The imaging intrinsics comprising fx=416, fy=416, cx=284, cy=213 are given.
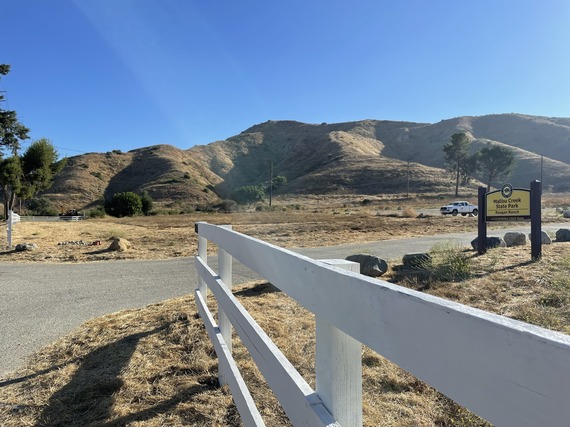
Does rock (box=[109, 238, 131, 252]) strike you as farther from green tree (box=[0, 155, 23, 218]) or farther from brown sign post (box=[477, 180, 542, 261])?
green tree (box=[0, 155, 23, 218])

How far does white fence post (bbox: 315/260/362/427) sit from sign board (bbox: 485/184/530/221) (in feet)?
29.7

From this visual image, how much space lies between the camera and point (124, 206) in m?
50.4

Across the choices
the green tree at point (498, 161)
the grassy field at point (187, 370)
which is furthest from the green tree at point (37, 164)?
the green tree at point (498, 161)

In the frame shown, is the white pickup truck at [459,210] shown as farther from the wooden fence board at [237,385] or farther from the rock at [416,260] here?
the wooden fence board at [237,385]

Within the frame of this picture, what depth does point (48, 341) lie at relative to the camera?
4.55m

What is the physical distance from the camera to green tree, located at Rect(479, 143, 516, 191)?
80.8 meters

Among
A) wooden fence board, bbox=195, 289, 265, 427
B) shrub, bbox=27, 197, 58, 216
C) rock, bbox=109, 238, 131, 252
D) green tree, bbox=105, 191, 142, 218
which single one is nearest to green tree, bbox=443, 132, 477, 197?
green tree, bbox=105, 191, 142, 218

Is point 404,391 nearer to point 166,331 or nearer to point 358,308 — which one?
point 358,308

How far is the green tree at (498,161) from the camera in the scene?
80.8 m

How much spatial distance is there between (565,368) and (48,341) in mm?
5077

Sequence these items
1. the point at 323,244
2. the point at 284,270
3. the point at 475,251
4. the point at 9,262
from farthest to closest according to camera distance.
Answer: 1. the point at 323,244
2. the point at 9,262
3. the point at 475,251
4. the point at 284,270

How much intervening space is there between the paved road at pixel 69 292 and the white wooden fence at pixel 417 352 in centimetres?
352

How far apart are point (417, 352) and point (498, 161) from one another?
91188 millimetres

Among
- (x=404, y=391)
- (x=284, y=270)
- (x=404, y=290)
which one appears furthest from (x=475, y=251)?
(x=404, y=290)
